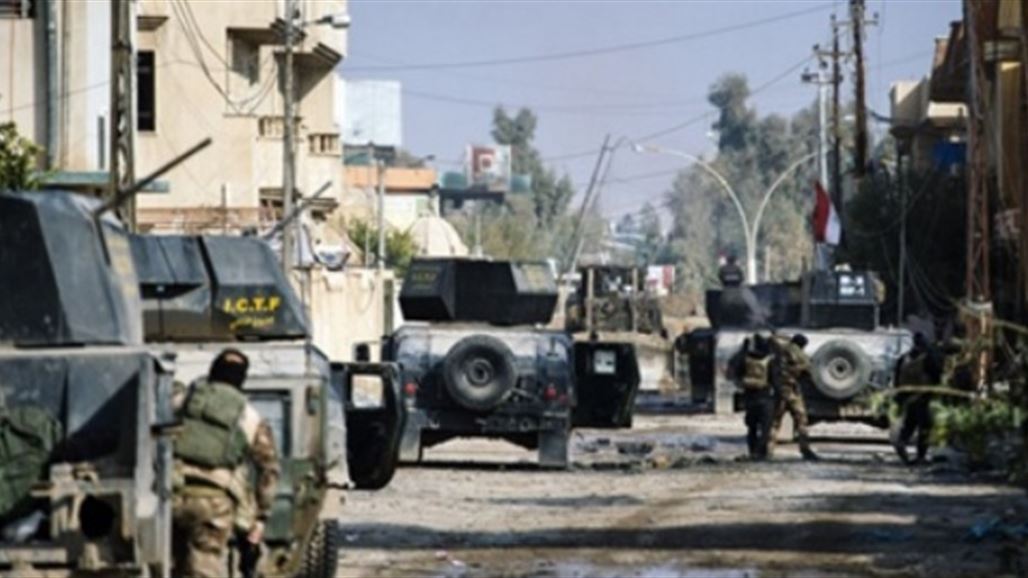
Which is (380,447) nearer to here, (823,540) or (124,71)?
(823,540)

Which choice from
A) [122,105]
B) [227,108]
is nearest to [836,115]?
[227,108]

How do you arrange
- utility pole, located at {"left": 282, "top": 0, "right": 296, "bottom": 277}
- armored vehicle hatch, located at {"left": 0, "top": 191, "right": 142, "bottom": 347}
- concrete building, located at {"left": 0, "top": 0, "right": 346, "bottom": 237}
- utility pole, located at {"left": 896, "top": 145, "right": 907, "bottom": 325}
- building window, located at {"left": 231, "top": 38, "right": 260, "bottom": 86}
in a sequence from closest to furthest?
1. armored vehicle hatch, located at {"left": 0, "top": 191, "right": 142, "bottom": 347}
2. utility pole, located at {"left": 282, "top": 0, "right": 296, "bottom": 277}
3. concrete building, located at {"left": 0, "top": 0, "right": 346, "bottom": 237}
4. building window, located at {"left": 231, "top": 38, "right": 260, "bottom": 86}
5. utility pole, located at {"left": 896, "top": 145, "right": 907, "bottom": 325}

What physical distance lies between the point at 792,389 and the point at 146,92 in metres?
23.9

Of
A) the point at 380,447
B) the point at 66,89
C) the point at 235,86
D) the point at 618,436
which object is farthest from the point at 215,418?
the point at 235,86

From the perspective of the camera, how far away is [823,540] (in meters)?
22.9

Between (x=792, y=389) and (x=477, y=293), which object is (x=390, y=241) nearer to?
(x=792, y=389)

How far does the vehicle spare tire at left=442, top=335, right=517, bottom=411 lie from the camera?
33.2 meters

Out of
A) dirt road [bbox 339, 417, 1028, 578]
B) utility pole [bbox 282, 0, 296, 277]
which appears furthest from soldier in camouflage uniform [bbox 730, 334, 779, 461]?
utility pole [bbox 282, 0, 296, 277]

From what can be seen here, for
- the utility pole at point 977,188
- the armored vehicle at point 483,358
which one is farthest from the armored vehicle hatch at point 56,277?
the utility pole at point 977,188

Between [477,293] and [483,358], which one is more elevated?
[477,293]

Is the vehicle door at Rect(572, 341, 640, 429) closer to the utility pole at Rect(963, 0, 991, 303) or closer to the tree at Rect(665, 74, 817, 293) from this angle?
the utility pole at Rect(963, 0, 991, 303)

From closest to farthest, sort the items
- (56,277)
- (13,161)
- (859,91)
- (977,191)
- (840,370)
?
(56,277)
(13,161)
(840,370)
(977,191)
(859,91)

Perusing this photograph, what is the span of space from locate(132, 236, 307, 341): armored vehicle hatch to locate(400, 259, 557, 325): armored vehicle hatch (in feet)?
50.0

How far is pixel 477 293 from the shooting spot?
35375mm
